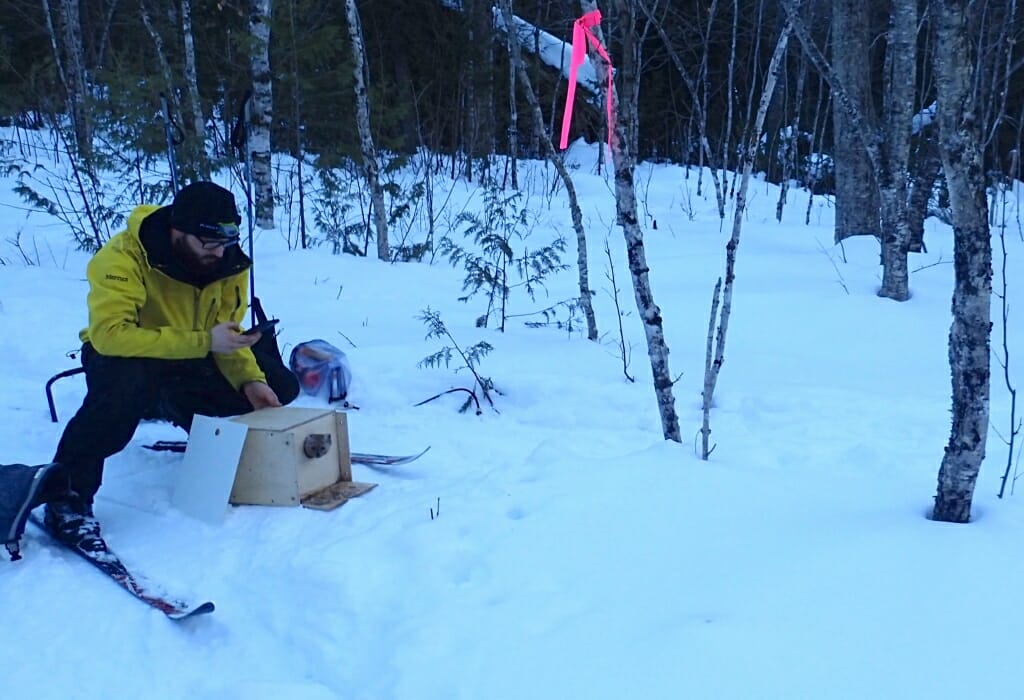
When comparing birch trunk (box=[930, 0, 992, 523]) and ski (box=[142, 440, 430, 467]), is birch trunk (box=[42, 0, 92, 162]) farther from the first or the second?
birch trunk (box=[930, 0, 992, 523])

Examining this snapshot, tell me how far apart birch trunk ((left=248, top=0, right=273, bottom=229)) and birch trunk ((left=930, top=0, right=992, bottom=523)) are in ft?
21.2

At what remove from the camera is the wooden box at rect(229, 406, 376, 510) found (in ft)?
8.98

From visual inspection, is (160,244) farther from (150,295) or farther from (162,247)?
(150,295)

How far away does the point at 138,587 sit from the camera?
2270 millimetres

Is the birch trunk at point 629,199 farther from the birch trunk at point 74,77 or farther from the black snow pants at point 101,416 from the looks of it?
the birch trunk at point 74,77

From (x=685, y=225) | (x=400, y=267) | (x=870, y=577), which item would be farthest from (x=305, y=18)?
(x=870, y=577)

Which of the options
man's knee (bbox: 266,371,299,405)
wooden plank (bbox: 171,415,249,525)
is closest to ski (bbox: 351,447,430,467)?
man's knee (bbox: 266,371,299,405)

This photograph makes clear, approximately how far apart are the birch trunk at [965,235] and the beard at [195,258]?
2151 mm

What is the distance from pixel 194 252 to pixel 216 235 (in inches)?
4.3

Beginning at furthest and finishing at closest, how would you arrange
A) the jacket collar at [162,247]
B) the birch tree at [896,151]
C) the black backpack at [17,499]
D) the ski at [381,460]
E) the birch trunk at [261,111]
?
the birch trunk at [261,111], the birch tree at [896,151], the ski at [381,460], the jacket collar at [162,247], the black backpack at [17,499]

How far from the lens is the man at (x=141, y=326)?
8.33ft

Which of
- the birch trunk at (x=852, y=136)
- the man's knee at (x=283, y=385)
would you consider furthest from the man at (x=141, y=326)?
the birch trunk at (x=852, y=136)

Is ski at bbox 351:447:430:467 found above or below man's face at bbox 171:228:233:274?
below

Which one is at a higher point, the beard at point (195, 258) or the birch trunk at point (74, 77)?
the birch trunk at point (74, 77)
